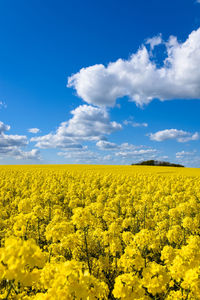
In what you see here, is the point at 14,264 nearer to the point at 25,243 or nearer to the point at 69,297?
the point at 25,243

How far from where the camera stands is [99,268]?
17.8 feet

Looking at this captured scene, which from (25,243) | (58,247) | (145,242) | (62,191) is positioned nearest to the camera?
(25,243)

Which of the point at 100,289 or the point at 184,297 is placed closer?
the point at 100,289

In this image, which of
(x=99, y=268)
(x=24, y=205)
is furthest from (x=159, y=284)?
(x=24, y=205)

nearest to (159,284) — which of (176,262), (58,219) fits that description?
(176,262)

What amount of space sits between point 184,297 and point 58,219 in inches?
183

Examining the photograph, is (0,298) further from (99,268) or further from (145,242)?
(145,242)

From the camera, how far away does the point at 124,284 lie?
3.47 m

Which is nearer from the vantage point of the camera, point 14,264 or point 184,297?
point 14,264

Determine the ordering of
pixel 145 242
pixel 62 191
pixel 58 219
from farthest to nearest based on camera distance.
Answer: pixel 62 191, pixel 58 219, pixel 145 242

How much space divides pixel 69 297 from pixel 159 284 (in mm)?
2076

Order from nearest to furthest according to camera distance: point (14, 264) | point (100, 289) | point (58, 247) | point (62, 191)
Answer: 1. point (14, 264)
2. point (100, 289)
3. point (58, 247)
4. point (62, 191)

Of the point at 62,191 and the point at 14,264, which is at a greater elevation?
the point at 14,264

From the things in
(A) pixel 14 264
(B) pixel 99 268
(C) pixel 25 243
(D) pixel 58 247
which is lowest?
(B) pixel 99 268
